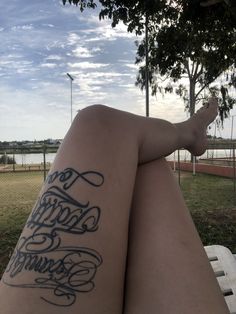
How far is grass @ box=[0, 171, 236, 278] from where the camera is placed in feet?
14.6

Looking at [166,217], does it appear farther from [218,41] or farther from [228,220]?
[218,41]

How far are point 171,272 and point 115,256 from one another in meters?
0.15

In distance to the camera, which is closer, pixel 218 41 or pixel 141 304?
pixel 141 304

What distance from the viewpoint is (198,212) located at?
650 cm

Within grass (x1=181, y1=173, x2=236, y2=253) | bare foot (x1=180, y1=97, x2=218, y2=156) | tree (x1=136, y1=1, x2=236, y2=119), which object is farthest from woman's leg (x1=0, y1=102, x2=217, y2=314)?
tree (x1=136, y1=1, x2=236, y2=119)

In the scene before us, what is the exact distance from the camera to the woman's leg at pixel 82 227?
87cm

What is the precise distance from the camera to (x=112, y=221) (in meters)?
0.98

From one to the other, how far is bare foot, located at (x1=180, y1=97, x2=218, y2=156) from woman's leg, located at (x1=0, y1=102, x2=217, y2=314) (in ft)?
1.43

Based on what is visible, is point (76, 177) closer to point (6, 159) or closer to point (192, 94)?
point (192, 94)

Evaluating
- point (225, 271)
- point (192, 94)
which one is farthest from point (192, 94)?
point (225, 271)

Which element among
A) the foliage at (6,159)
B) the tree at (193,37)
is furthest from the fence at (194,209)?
the foliage at (6,159)

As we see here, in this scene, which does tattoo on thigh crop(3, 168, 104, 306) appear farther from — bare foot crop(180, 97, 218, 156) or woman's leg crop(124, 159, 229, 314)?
bare foot crop(180, 97, 218, 156)

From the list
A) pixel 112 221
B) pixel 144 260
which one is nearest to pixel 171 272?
pixel 144 260

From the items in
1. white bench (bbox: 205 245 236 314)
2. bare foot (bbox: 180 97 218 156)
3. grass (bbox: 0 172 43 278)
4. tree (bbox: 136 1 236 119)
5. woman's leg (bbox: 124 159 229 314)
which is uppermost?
tree (bbox: 136 1 236 119)
